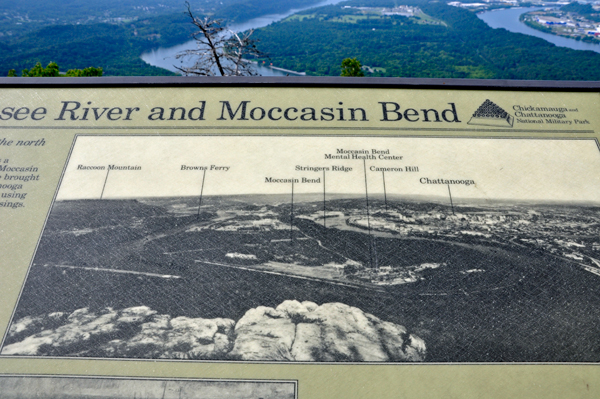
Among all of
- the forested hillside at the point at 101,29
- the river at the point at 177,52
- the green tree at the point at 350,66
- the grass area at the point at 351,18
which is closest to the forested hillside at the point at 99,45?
the forested hillside at the point at 101,29

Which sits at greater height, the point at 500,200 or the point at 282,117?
the point at 282,117

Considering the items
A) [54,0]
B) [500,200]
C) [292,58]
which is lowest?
[500,200]

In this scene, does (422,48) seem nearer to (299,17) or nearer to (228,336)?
(299,17)

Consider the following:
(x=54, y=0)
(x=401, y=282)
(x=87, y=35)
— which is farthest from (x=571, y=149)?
(x=54, y=0)

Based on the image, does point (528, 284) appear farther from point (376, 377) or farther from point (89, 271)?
point (89, 271)

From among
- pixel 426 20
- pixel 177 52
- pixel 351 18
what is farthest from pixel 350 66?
pixel 426 20

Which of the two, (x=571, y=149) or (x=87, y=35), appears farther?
(x=87, y=35)

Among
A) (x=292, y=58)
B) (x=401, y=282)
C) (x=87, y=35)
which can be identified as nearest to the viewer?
(x=401, y=282)
